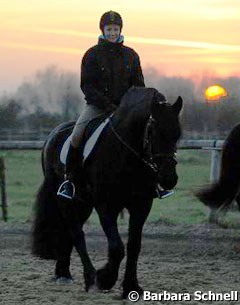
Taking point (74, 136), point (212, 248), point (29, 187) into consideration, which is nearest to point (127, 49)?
point (74, 136)

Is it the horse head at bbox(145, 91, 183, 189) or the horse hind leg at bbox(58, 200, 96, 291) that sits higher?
the horse head at bbox(145, 91, 183, 189)

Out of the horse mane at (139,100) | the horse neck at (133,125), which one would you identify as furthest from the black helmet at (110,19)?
the horse neck at (133,125)

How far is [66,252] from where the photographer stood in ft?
25.0

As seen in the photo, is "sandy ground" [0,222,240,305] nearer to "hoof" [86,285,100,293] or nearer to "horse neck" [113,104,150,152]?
"hoof" [86,285,100,293]

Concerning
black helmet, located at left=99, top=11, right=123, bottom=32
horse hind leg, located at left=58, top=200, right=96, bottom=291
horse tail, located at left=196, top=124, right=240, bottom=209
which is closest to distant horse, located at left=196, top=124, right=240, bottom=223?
horse tail, located at left=196, top=124, right=240, bottom=209

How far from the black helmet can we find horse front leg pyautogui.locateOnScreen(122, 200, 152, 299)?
1791mm

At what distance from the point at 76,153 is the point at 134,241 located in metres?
1.10

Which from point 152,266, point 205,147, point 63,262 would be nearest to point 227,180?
point 152,266

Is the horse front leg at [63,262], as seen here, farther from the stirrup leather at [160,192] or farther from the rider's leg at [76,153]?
the stirrup leather at [160,192]

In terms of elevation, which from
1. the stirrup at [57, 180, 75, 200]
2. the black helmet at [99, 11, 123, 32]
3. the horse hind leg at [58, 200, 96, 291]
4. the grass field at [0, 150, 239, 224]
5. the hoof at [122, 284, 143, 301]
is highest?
the black helmet at [99, 11, 123, 32]

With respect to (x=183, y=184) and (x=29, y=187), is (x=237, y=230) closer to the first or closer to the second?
(x=183, y=184)

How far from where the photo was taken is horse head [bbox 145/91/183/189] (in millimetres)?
5946

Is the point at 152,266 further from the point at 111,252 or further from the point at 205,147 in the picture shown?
the point at 205,147

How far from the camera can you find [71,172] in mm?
7129
